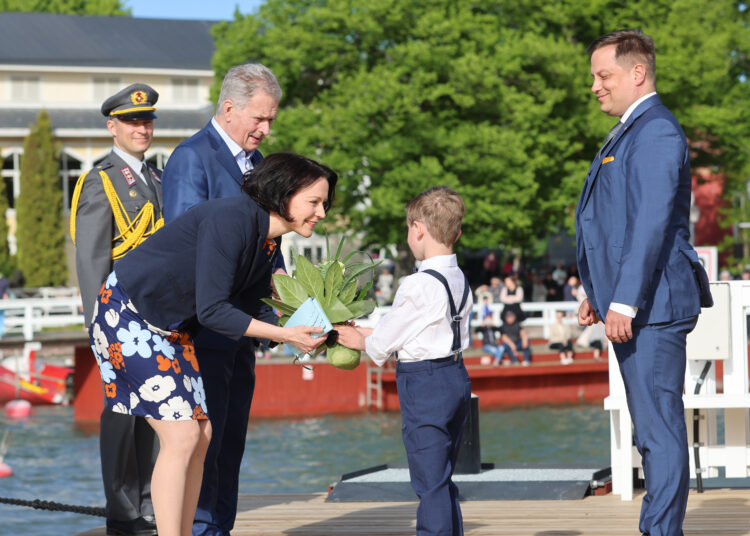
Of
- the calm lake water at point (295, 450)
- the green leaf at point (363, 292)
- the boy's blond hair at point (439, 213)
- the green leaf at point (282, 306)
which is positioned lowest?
the calm lake water at point (295, 450)

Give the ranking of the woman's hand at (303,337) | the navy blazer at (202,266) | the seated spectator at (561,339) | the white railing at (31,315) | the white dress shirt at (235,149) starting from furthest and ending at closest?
the white railing at (31,315)
the seated spectator at (561,339)
the white dress shirt at (235,149)
the woman's hand at (303,337)
the navy blazer at (202,266)

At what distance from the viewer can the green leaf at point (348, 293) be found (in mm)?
4859

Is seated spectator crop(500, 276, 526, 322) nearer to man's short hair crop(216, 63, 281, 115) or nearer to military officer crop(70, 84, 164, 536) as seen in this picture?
military officer crop(70, 84, 164, 536)

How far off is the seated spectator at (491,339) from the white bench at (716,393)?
1690 centimetres

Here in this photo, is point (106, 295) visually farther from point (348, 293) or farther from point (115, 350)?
point (348, 293)

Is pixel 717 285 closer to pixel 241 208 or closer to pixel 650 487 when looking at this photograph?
pixel 650 487

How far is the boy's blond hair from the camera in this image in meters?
4.87

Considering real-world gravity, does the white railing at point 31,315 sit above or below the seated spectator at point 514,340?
above

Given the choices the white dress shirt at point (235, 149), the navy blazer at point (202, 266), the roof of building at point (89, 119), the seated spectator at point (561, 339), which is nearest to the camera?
the navy blazer at point (202, 266)

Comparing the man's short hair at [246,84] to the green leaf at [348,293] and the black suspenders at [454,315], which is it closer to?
the green leaf at [348,293]

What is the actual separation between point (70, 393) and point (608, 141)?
20533 millimetres

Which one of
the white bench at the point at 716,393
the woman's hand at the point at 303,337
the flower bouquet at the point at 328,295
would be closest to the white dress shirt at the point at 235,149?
the flower bouquet at the point at 328,295

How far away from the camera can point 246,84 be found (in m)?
4.95

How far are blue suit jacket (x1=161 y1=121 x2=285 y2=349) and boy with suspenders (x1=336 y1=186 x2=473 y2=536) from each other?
1.73ft
